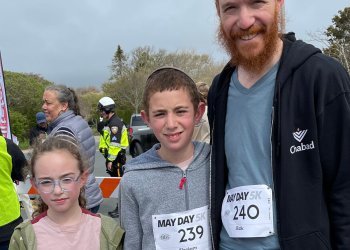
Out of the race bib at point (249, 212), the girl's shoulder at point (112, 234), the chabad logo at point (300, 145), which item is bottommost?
the girl's shoulder at point (112, 234)

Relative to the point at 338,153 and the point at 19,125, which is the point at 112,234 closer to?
the point at 338,153

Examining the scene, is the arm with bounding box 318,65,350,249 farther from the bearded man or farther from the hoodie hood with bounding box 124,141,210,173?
the hoodie hood with bounding box 124,141,210,173

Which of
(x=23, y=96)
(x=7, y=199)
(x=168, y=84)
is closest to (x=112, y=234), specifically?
(x=168, y=84)

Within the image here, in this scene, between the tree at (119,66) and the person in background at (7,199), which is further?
the tree at (119,66)

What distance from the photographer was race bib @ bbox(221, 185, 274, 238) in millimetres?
1780

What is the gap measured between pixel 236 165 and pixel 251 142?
0.43 ft

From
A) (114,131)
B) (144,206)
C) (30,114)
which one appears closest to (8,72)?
(30,114)

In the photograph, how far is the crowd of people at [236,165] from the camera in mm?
1683

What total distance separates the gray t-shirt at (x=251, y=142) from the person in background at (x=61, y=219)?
2.22 feet

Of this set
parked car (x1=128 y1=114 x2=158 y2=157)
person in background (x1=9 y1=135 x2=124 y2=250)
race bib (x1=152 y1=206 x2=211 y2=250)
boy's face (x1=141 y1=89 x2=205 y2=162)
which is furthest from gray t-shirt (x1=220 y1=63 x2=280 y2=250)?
parked car (x1=128 y1=114 x2=158 y2=157)

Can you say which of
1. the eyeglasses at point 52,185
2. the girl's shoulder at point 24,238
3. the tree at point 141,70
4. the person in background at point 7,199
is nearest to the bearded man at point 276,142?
the eyeglasses at point 52,185

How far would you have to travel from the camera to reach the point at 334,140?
1662 millimetres

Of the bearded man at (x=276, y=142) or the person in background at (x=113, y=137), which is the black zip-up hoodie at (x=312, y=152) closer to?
the bearded man at (x=276, y=142)

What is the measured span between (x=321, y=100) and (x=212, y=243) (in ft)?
2.83
